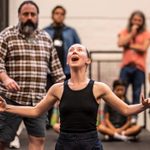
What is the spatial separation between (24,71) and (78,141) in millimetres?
1238

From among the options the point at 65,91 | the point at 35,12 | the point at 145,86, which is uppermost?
the point at 35,12

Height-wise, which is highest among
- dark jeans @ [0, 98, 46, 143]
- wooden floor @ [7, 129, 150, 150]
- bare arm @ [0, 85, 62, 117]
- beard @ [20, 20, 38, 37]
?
beard @ [20, 20, 38, 37]

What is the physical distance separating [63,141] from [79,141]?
0.37ft

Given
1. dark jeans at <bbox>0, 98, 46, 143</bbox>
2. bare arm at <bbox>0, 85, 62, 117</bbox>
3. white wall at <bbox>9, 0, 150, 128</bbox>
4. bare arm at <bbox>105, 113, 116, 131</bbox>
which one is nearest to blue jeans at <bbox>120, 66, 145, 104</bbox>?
bare arm at <bbox>105, 113, 116, 131</bbox>

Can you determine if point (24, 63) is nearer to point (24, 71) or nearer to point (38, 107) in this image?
point (24, 71)

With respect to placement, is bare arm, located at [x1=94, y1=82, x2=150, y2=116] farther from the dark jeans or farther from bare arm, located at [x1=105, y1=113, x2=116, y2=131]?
bare arm, located at [x1=105, y1=113, x2=116, y2=131]

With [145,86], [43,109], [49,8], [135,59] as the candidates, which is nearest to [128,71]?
[135,59]

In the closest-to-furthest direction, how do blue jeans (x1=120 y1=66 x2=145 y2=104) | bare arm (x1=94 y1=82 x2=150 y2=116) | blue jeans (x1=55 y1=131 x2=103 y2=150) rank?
1. blue jeans (x1=55 y1=131 x2=103 y2=150)
2. bare arm (x1=94 y1=82 x2=150 y2=116)
3. blue jeans (x1=120 y1=66 x2=145 y2=104)

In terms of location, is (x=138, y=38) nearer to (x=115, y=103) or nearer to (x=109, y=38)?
(x=109, y=38)

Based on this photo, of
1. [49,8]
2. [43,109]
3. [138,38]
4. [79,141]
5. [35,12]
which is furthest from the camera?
[49,8]

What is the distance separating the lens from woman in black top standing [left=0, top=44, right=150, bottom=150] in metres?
3.75

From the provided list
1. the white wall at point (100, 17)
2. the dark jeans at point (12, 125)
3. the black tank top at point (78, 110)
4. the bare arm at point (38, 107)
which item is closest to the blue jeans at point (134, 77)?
the white wall at point (100, 17)

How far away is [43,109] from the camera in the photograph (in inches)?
158

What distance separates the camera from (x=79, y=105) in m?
3.79
